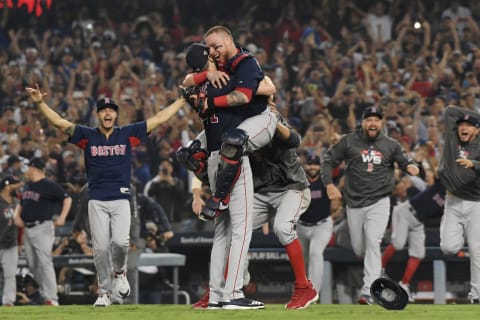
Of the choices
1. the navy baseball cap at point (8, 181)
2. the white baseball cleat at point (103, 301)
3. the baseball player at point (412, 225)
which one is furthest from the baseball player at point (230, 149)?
the navy baseball cap at point (8, 181)

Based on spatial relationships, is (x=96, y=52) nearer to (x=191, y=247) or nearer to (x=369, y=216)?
(x=191, y=247)

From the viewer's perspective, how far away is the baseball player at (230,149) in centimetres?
800

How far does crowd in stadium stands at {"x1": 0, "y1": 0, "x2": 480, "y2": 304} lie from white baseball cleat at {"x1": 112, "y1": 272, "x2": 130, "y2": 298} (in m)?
5.79

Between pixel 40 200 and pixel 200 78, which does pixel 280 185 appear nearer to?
pixel 200 78

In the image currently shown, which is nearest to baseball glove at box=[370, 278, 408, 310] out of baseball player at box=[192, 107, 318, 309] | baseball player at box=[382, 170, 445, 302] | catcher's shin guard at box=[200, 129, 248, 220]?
baseball player at box=[192, 107, 318, 309]

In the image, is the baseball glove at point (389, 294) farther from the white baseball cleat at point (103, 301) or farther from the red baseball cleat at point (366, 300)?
the white baseball cleat at point (103, 301)

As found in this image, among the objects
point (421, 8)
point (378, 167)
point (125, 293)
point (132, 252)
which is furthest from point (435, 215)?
point (421, 8)

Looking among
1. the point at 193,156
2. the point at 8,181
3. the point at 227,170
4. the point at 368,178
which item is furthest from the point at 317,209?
the point at 227,170

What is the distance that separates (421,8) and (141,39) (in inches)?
228

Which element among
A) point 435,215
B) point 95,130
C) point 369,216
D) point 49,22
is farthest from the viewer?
point 49,22

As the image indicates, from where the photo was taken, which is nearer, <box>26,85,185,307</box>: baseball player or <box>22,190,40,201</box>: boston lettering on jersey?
<box>26,85,185,307</box>: baseball player

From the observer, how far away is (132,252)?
14695 millimetres

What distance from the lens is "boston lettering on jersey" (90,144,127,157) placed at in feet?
35.0

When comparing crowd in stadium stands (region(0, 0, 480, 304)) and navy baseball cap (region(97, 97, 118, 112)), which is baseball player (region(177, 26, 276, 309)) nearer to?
navy baseball cap (region(97, 97, 118, 112))
